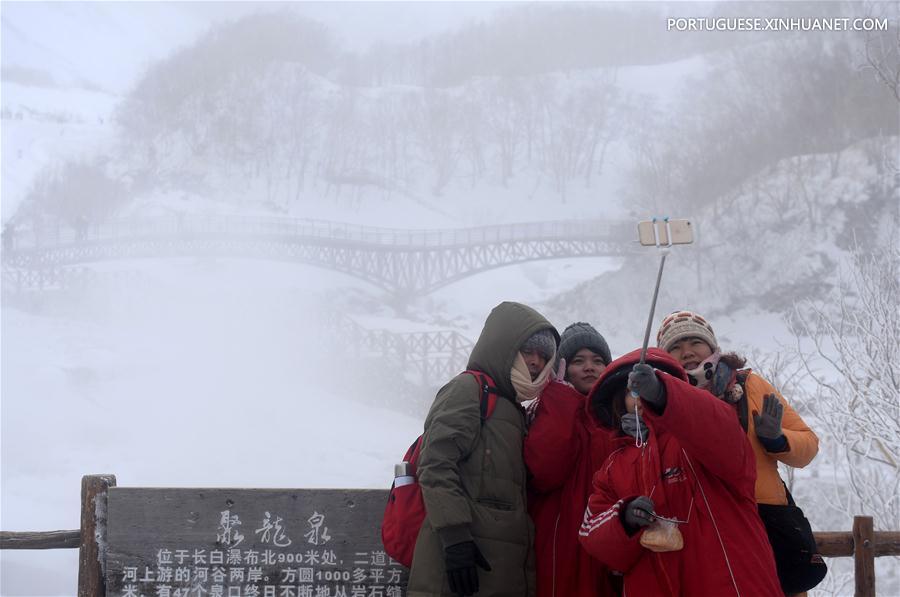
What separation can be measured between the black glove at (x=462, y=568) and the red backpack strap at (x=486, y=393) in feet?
1.18

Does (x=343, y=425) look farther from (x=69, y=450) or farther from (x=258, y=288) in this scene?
(x=258, y=288)

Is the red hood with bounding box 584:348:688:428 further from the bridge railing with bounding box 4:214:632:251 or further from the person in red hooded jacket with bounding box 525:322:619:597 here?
the bridge railing with bounding box 4:214:632:251

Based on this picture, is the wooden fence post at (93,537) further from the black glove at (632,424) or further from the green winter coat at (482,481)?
the black glove at (632,424)

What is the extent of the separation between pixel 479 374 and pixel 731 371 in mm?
691

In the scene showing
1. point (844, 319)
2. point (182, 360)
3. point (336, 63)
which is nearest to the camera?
point (844, 319)

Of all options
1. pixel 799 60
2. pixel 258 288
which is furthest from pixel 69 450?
pixel 799 60

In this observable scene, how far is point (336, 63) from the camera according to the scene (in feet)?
167

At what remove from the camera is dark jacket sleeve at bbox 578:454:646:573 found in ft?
5.89

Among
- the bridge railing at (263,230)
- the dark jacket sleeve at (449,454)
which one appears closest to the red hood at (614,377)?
the dark jacket sleeve at (449,454)

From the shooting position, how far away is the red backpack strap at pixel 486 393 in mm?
2154

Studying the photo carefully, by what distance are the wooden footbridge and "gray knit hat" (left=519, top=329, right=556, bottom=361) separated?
26.2m

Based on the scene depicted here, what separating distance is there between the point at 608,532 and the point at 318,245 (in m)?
30.7

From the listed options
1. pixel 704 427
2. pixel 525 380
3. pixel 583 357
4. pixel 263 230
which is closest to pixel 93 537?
pixel 525 380

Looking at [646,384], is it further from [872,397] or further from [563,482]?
[872,397]
